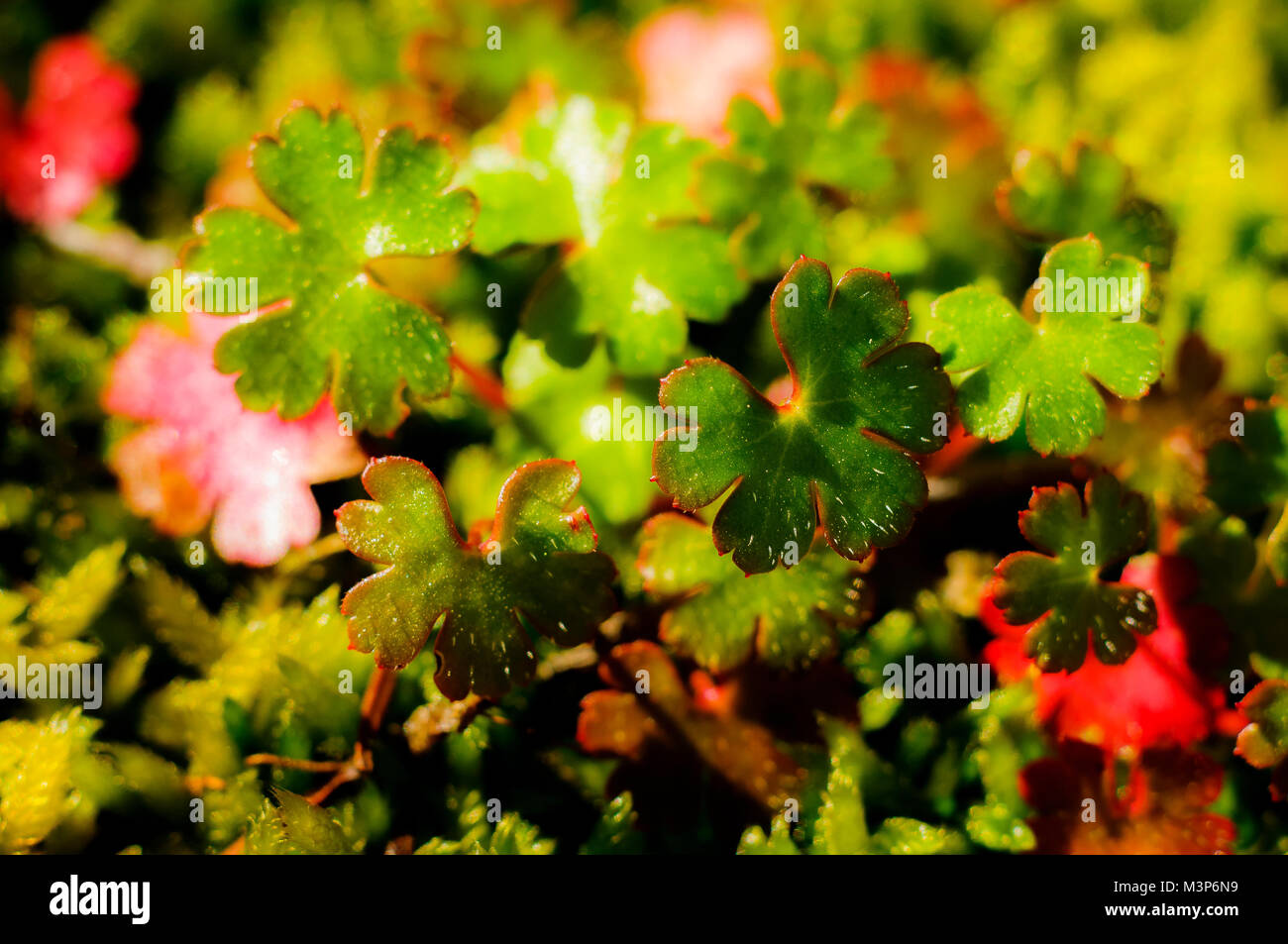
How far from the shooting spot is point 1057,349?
0.90 metres

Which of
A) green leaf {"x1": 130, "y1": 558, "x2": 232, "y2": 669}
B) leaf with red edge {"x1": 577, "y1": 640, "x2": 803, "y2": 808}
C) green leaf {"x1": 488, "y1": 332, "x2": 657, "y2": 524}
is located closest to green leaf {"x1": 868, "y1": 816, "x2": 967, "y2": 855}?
leaf with red edge {"x1": 577, "y1": 640, "x2": 803, "y2": 808}

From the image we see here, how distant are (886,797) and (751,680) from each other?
8.0 inches

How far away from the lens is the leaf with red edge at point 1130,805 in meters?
0.94

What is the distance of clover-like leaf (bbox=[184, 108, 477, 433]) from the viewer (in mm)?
915

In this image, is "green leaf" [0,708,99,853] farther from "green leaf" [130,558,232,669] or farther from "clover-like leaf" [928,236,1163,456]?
"clover-like leaf" [928,236,1163,456]

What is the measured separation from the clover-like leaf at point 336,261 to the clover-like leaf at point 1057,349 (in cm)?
54

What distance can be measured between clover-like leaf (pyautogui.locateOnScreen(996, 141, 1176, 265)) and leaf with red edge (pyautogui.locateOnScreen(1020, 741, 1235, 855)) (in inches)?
24.3

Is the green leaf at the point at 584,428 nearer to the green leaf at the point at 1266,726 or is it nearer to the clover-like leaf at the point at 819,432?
the clover-like leaf at the point at 819,432

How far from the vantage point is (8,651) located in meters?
1.02

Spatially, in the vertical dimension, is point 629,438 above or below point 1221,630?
above

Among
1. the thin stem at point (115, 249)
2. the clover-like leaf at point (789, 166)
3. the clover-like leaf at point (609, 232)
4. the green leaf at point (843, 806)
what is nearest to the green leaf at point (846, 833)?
the green leaf at point (843, 806)

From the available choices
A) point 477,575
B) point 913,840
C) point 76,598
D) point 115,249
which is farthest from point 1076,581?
point 115,249

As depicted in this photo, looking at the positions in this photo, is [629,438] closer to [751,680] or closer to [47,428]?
[751,680]
